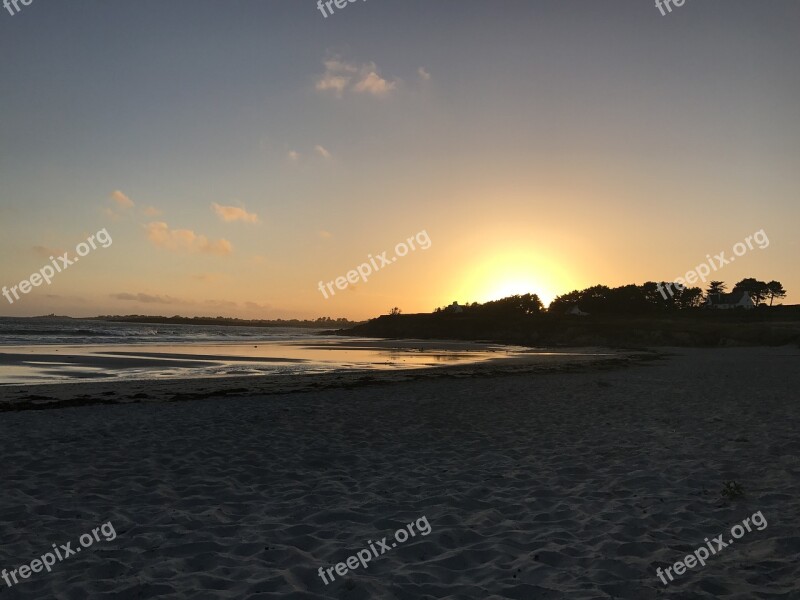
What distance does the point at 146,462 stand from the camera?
10891mm

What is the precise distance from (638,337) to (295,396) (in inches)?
2574

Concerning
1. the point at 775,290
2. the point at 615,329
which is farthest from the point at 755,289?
the point at 615,329

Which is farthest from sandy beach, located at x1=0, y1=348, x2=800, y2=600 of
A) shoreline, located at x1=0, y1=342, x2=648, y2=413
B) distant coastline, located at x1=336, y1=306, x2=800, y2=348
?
distant coastline, located at x1=336, y1=306, x2=800, y2=348

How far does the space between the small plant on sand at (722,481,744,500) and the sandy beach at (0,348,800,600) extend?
0.15 meters

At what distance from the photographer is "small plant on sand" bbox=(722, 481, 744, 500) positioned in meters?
8.41

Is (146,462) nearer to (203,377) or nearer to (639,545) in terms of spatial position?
(639,545)

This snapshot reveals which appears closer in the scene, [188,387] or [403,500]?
[403,500]

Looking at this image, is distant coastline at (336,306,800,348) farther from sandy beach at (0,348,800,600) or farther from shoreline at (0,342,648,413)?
sandy beach at (0,348,800,600)

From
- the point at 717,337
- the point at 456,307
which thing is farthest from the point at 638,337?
the point at 456,307

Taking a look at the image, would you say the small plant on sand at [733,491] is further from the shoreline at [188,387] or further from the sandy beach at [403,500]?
the shoreline at [188,387]

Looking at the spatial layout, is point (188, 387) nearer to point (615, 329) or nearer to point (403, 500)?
point (403, 500)

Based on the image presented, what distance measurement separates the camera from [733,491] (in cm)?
849

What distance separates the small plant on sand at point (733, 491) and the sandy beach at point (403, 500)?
148 mm

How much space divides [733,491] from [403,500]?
538cm
